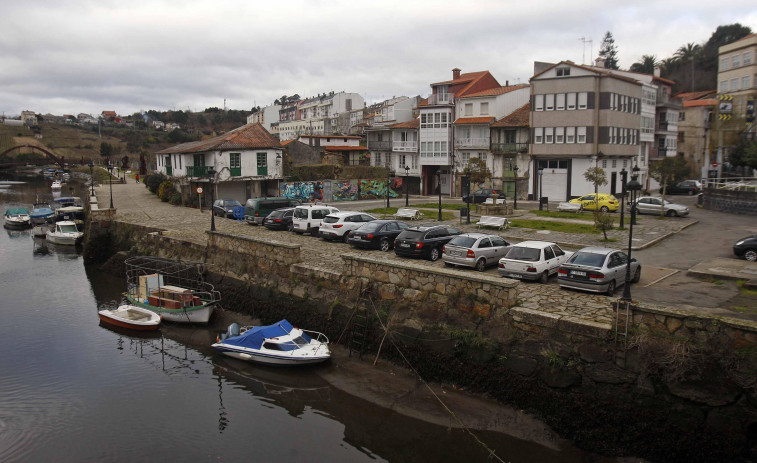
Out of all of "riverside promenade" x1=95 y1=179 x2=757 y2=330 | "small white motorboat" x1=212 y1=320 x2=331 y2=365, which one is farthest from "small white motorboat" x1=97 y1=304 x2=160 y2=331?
"riverside promenade" x1=95 y1=179 x2=757 y2=330

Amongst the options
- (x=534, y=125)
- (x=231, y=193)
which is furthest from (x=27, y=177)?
(x=534, y=125)

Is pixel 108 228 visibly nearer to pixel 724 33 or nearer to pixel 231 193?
pixel 231 193

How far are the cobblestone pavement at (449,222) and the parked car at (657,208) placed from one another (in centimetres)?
79

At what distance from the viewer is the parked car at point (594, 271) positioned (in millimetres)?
16641

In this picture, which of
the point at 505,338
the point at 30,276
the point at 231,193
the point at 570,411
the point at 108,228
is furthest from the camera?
the point at 231,193

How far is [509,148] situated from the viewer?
52.4 meters

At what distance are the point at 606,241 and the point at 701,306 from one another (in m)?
11.4

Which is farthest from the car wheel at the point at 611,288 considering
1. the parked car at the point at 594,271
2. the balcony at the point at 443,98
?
the balcony at the point at 443,98

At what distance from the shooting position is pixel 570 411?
1335 centimetres

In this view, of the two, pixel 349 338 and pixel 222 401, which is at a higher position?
pixel 349 338

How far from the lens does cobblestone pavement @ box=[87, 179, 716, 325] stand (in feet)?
51.8

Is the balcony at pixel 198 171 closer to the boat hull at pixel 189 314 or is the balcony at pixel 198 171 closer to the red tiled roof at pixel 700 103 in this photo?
the boat hull at pixel 189 314

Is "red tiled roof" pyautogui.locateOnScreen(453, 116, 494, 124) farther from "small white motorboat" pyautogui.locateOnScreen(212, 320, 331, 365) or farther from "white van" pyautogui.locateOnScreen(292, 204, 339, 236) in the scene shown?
"small white motorboat" pyautogui.locateOnScreen(212, 320, 331, 365)

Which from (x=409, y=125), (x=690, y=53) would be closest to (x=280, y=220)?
(x=409, y=125)
